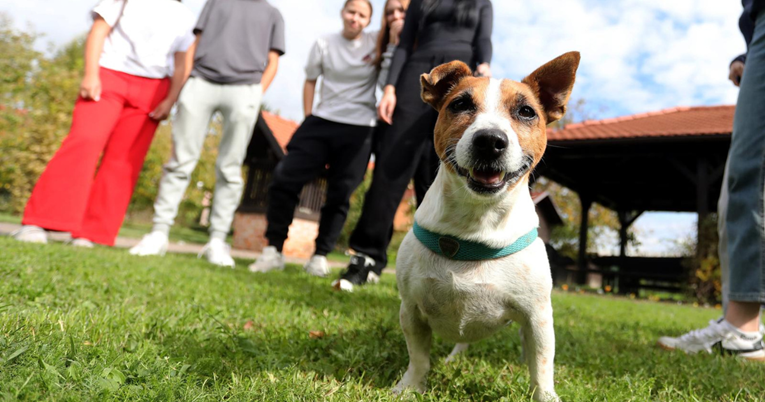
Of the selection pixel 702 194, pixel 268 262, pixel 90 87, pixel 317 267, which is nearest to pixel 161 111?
pixel 90 87

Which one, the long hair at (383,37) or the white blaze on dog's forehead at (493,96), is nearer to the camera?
the white blaze on dog's forehead at (493,96)

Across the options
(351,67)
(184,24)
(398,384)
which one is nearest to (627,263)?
(351,67)

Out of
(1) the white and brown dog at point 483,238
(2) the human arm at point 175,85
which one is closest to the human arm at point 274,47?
(2) the human arm at point 175,85

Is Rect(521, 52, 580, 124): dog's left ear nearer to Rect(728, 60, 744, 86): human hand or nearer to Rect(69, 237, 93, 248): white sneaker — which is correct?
Rect(728, 60, 744, 86): human hand

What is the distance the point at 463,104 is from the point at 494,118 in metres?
0.20

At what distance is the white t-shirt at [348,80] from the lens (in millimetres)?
5258

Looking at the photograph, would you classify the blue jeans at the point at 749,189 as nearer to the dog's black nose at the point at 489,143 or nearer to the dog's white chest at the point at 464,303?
the dog's white chest at the point at 464,303

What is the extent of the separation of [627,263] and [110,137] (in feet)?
49.1

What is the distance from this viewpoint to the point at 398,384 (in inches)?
80.5

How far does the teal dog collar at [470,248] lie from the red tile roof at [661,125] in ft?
36.2

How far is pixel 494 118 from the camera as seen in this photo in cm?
204

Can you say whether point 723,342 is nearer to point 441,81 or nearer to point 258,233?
point 441,81

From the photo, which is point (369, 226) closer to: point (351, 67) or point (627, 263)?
point (351, 67)

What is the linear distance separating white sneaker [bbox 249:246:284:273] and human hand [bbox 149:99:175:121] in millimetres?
1881
